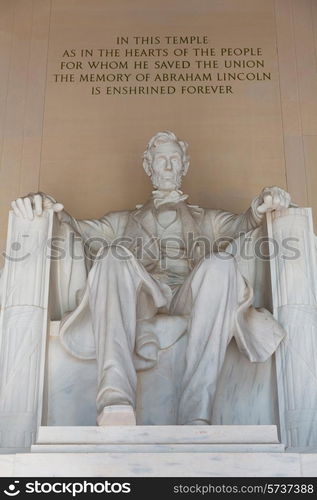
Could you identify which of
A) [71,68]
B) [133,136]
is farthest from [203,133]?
[71,68]

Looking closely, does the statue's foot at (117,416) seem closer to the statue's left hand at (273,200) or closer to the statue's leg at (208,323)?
the statue's leg at (208,323)

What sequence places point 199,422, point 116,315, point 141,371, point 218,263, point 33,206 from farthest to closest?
point 33,206, point 141,371, point 218,263, point 116,315, point 199,422

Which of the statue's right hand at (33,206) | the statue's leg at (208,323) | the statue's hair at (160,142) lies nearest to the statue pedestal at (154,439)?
the statue's leg at (208,323)

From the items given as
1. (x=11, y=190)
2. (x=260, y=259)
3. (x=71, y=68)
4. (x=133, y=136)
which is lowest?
(x=260, y=259)

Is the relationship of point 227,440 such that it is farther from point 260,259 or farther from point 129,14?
point 129,14

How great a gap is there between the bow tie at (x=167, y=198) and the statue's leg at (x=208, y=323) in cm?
104

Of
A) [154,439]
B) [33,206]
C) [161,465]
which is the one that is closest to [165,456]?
[161,465]

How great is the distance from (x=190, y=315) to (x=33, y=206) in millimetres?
997

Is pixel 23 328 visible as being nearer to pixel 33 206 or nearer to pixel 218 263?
pixel 33 206

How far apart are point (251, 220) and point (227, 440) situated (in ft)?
5.26

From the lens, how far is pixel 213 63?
6.47 metres

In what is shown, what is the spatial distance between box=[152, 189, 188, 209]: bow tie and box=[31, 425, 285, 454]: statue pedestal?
1899 millimetres

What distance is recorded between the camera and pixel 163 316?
4.25m
